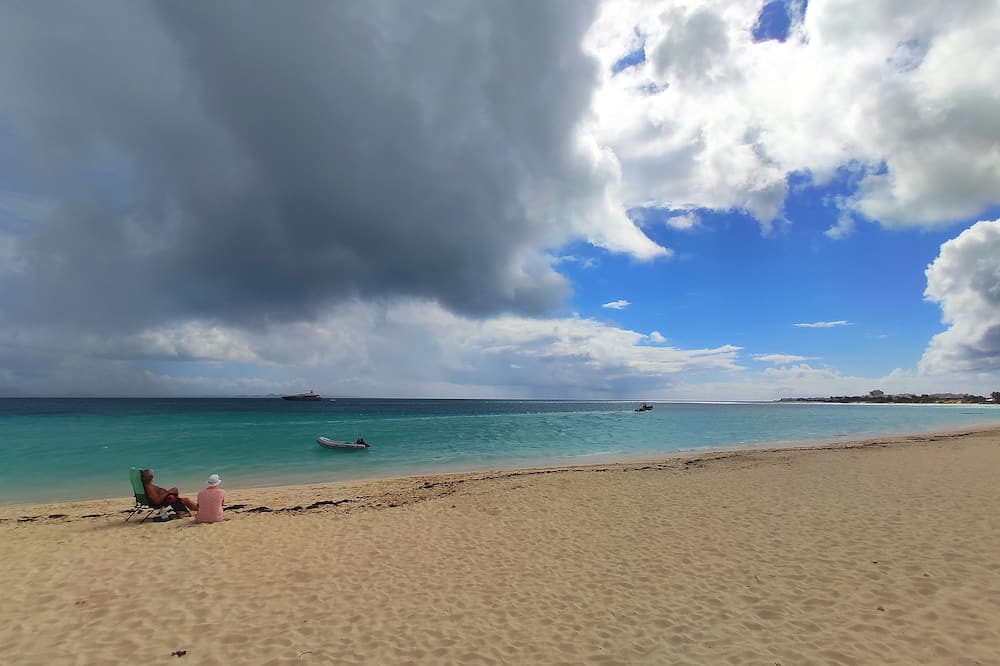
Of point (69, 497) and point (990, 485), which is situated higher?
point (990, 485)

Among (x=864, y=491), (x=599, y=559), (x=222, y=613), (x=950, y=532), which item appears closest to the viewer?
(x=222, y=613)

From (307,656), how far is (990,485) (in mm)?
19450

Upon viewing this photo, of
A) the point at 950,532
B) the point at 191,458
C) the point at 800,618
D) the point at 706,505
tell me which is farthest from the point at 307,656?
the point at 191,458

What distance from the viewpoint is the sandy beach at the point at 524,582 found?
5.62 meters

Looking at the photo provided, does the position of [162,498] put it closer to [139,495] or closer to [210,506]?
[139,495]

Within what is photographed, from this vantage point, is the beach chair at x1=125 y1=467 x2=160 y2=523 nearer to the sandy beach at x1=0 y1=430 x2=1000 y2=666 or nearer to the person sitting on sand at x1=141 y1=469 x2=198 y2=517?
the person sitting on sand at x1=141 y1=469 x2=198 y2=517

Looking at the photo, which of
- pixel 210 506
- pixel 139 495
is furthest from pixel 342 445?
pixel 210 506

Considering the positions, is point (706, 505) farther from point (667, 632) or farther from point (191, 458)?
point (191, 458)

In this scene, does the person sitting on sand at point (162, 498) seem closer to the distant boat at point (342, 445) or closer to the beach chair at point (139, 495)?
the beach chair at point (139, 495)

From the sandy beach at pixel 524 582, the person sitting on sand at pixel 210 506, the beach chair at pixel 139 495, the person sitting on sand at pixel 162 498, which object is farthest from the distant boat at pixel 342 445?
the person sitting on sand at pixel 210 506

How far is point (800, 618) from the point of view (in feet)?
20.4

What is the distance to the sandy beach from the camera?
5.62 metres

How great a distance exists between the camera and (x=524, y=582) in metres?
7.69

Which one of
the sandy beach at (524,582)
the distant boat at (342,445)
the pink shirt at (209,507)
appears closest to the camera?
the sandy beach at (524,582)
